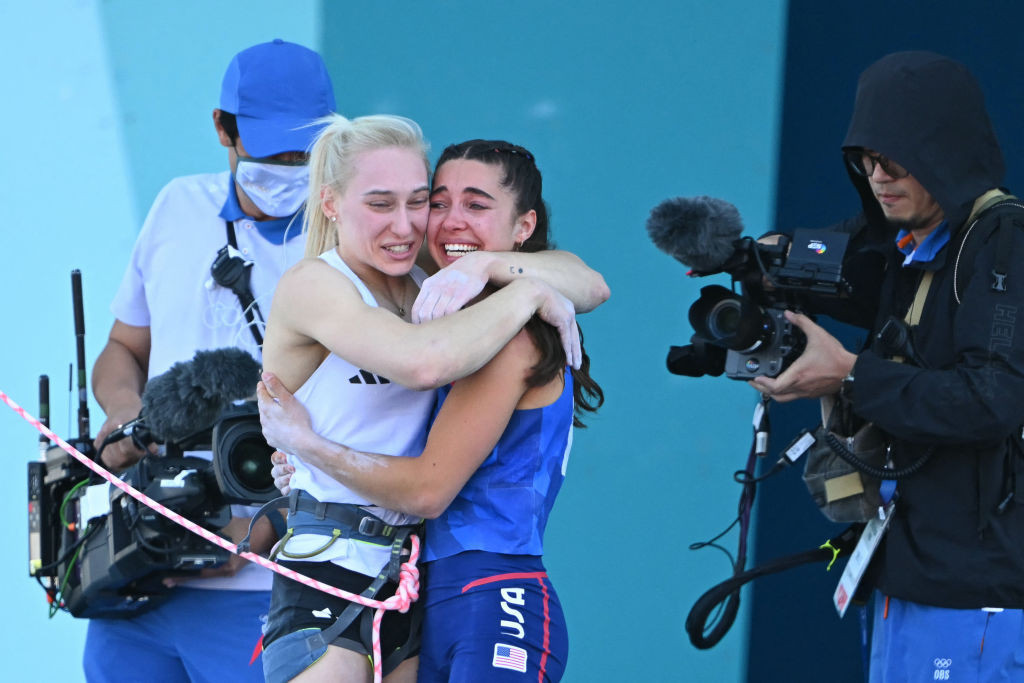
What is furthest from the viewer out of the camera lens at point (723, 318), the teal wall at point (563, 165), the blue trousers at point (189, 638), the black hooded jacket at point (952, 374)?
the teal wall at point (563, 165)

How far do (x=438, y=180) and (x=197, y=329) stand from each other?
794mm

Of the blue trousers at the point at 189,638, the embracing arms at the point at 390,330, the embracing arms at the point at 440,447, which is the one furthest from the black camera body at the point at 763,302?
the blue trousers at the point at 189,638

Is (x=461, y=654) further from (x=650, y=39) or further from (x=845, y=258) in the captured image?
(x=650, y=39)

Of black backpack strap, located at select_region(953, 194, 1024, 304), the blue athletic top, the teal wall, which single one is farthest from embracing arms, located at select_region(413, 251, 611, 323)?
the teal wall

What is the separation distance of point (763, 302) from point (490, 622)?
1.03m

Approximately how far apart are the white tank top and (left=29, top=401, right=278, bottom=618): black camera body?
0.20 meters

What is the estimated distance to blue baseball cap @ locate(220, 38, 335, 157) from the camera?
2682mm

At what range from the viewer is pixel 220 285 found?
8.74 feet

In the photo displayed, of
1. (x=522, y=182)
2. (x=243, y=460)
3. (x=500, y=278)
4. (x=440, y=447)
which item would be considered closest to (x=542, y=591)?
(x=440, y=447)

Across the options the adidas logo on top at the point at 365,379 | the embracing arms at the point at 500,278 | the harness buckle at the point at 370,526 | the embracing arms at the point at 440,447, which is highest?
the embracing arms at the point at 500,278

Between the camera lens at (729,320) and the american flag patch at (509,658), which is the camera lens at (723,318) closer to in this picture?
the camera lens at (729,320)

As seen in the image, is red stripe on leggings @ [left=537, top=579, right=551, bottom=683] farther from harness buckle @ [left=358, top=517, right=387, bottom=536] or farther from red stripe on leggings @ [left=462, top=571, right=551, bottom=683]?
harness buckle @ [left=358, top=517, right=387, bottom=536]

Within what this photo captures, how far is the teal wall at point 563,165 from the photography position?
3.50 metres

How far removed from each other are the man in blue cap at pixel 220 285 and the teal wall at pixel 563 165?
3.16 ft
